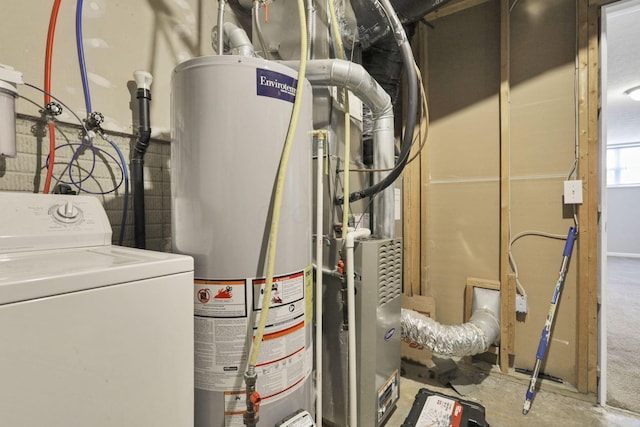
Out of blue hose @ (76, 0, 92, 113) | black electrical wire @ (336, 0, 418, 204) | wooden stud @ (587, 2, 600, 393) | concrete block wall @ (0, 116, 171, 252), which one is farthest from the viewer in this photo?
wooden stud @ (587, 2, 600, 393)

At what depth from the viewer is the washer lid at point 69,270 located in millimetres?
465

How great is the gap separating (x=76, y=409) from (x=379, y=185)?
4.06ft

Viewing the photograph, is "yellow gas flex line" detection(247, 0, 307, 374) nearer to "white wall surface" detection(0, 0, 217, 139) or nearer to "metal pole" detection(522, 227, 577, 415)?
"white wall surface" detection(0, 0, 217, 139)

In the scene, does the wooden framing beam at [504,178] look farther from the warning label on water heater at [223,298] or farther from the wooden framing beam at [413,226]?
the warning label on water heater at [223,298]

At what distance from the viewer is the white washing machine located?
18.1 inches

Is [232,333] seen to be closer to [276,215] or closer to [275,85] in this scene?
[276,215]

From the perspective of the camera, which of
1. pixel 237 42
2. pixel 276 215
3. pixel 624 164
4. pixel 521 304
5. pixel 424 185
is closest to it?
pixel 276 215

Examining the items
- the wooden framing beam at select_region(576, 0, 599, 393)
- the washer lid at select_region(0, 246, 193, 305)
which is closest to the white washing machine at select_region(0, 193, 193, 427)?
the washer lid at select_region(0, 246, 193, 305)

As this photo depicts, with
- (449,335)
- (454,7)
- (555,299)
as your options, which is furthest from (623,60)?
(449,335)

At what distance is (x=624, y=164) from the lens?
6480 millimetres

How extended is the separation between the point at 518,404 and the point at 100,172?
93.4 inches

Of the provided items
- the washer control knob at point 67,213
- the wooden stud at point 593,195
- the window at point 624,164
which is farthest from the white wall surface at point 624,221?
the washer control knob at point 67,213

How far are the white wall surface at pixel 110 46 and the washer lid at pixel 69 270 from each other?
2.20 feet

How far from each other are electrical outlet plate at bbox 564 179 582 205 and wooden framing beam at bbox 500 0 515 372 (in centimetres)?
29
